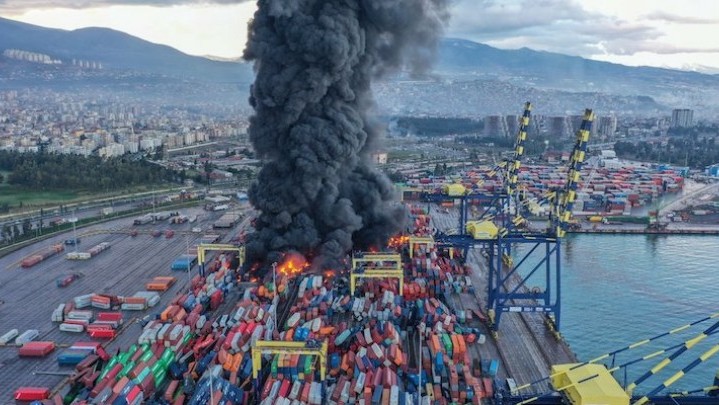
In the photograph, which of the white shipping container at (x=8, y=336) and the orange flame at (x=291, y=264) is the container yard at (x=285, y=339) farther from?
the white shipping container at (x=8, y=336)

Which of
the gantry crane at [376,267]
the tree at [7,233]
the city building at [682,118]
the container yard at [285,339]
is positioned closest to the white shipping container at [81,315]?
the container yard at [285,339]

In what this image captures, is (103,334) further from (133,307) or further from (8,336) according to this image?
(8,336)

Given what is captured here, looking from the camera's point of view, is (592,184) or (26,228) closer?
(26,228)

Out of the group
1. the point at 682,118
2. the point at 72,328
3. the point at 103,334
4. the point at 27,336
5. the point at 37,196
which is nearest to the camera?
the point at 27,336

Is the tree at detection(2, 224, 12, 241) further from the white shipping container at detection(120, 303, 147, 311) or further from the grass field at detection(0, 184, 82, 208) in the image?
the white shipping container at detection(120, 303, 147, 311)

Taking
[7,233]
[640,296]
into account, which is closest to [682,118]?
[640,296]
